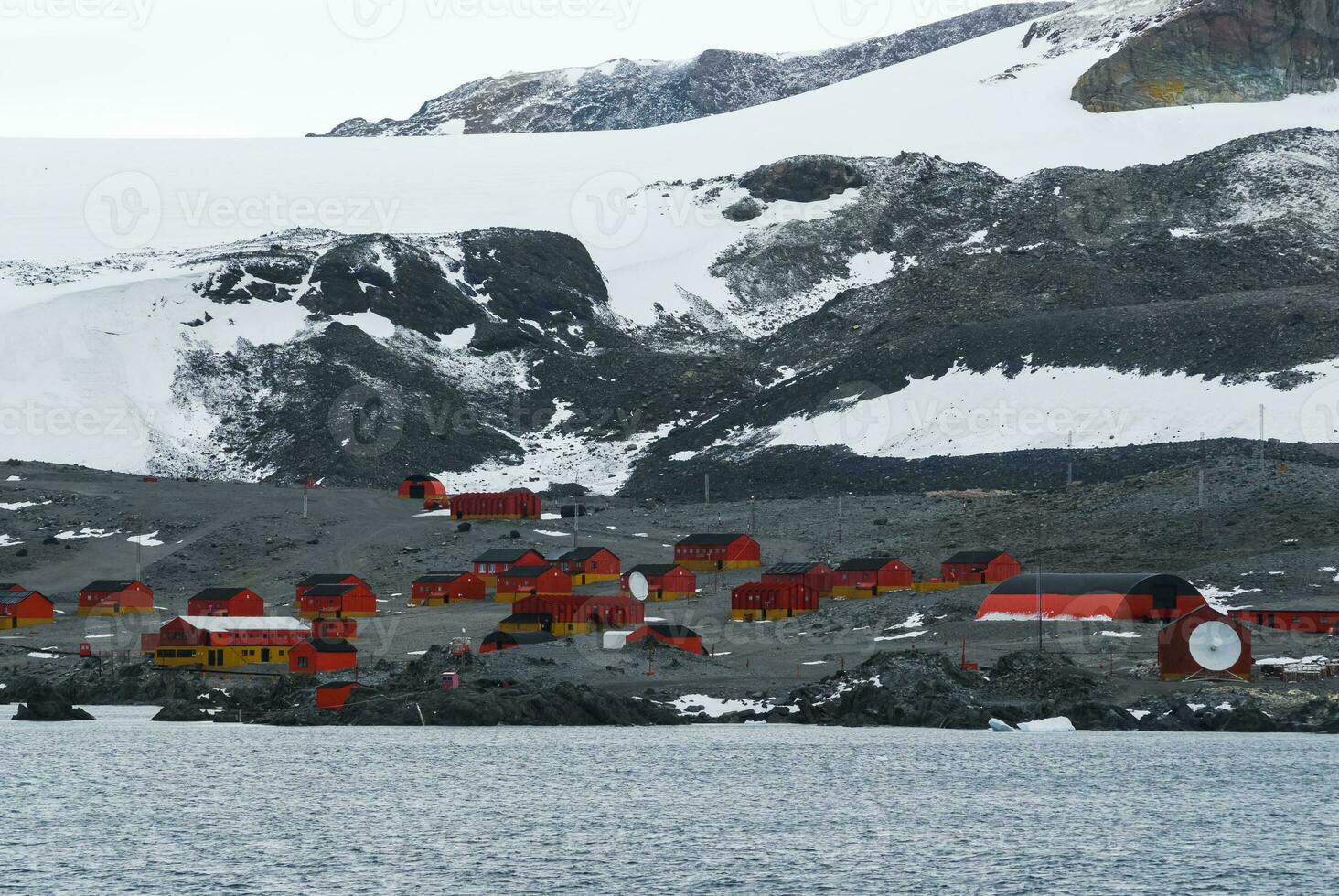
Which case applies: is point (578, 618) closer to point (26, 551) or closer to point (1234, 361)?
point (26, 551)

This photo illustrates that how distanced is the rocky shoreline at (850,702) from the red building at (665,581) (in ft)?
73.8

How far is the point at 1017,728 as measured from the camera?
83000 millimetres

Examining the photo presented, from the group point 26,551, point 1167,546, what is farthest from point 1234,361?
point 26,551

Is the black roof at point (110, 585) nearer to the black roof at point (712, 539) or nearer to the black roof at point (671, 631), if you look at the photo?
the black roof at point (671, 631)

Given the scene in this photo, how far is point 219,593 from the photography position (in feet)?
356

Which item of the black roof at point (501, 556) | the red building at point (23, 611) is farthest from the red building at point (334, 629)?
the red building at point (23, 611)

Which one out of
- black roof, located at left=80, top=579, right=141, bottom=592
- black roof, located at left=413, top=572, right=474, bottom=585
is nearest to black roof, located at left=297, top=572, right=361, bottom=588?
black roof, located at left=413, top=572, right=474, bottom=585

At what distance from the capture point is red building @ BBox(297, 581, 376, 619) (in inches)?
4316

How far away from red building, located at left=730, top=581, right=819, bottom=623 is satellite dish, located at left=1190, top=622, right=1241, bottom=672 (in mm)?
28964

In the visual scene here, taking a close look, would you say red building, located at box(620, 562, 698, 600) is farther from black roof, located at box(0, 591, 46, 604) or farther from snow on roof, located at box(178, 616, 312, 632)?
black roof, located at box(0, 591, 46, 604)

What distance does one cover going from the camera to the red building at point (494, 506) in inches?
5477

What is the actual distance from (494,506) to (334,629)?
3723 centimetres

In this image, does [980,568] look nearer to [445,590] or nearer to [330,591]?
[445,590]

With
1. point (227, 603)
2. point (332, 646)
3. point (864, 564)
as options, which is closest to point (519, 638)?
point (332, 646)
